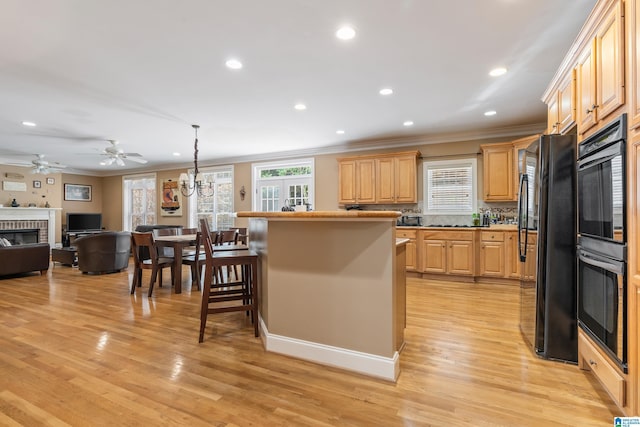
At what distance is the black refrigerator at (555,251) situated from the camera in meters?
2.23

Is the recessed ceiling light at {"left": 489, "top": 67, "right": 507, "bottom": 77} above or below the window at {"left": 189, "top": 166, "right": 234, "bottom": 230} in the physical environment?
above

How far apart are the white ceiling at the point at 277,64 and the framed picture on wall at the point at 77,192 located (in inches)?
182

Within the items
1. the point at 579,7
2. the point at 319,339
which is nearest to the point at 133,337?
the point at 319,339

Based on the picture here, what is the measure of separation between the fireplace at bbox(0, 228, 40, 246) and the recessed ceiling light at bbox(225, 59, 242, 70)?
27.3 ft

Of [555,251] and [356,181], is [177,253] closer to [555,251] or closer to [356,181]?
[356,181]

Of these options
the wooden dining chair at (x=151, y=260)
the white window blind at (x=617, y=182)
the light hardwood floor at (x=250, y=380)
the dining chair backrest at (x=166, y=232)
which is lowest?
the light hardwood floor at (x=250, y=380)

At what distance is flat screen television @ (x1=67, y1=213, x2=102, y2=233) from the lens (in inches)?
356

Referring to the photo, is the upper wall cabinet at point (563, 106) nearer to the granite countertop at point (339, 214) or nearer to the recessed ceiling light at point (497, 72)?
the recessed ceiling light at point (497, 72)

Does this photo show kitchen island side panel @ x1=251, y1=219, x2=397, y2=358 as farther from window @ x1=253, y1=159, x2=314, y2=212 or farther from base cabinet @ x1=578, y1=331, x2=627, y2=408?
window @ x1=253, y1=159, x2=314, y2=212

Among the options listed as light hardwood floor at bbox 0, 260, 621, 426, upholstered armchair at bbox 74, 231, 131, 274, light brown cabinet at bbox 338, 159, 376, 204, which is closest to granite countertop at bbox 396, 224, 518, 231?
light brown cabinet at bbox 338, 159, 376, 204

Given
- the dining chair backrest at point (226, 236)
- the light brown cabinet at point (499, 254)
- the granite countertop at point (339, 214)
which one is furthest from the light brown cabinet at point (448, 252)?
the granite countertop at point (339, 214)

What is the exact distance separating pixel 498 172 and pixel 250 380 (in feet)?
15.8

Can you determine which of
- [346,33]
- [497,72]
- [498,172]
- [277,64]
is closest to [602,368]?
[497,72]

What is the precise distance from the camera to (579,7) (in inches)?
85.2
